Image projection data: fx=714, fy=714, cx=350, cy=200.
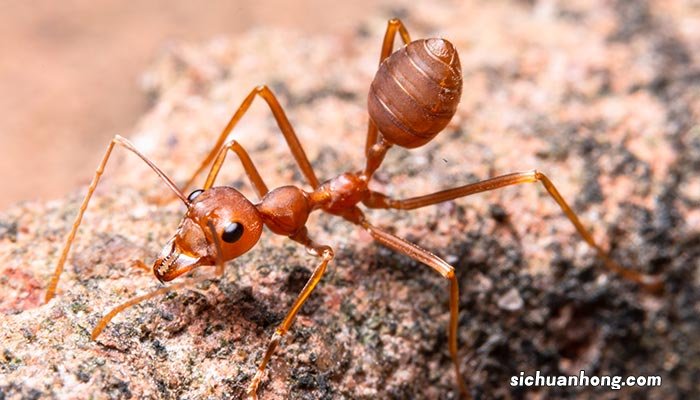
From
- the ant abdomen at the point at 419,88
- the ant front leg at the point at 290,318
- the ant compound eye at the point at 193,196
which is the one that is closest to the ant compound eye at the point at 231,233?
the ant compound eye at the point at 193,196

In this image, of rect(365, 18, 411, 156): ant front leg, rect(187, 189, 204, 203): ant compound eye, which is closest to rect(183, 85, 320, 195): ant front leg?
rect(365, 18, 411, 156): ant front leg

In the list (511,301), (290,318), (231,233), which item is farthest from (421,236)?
(231,233)

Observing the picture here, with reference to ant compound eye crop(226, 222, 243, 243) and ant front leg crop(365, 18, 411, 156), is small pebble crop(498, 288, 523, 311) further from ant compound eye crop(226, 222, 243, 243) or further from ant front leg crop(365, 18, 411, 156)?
ant compound eye crop(226, 222, 243, 243)

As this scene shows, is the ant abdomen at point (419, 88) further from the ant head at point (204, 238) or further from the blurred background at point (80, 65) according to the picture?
the blurred background at point (80, 65)

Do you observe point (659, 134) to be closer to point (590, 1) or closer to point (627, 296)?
point (627, 296)

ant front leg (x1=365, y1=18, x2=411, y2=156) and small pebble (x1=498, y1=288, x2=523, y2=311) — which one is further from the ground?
ant front leg (x1=365, y1=18, x2=411, y2=156)

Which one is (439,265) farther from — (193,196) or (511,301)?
(193,196)
